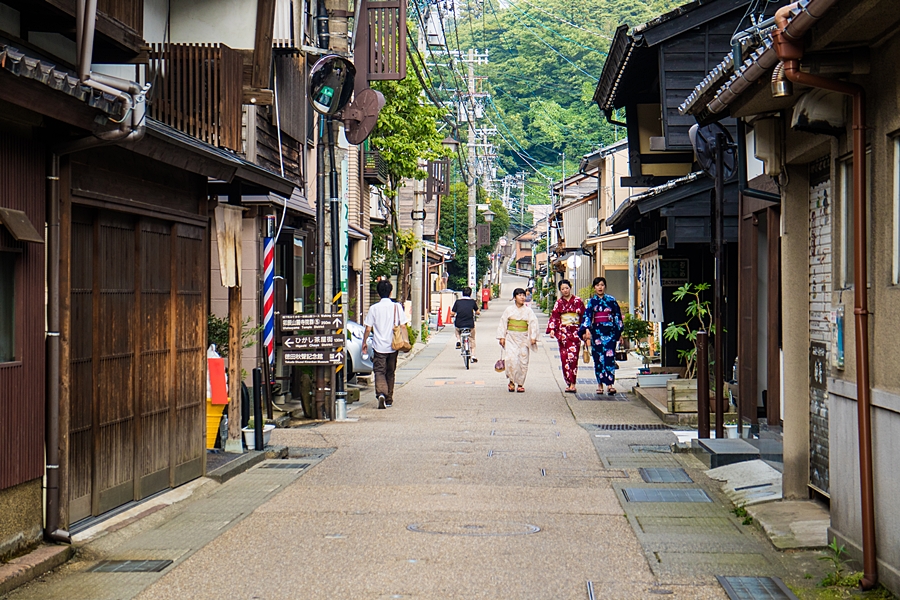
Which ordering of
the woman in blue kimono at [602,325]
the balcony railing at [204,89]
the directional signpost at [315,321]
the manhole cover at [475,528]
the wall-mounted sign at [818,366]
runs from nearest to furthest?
the manhole cover at [475,528] → the wall-mounted sign at [818,366] → the balcony railing at [204,89] → the directional signpost at [315,321] → the woman in blue kimono at [602,325]

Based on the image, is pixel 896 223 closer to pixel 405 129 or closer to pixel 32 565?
pixel 32 565

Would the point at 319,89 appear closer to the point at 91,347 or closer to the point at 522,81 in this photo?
the point at 91,347

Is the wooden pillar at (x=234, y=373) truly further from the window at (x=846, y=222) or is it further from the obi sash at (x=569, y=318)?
the obi sash at (x=569, y=318)

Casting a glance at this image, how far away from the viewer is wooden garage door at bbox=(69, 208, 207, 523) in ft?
25.9

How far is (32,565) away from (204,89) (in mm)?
6384

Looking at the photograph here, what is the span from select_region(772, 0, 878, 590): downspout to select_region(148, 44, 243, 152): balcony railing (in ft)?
22.1

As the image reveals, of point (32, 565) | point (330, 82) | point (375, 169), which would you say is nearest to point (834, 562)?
point (32, 565)

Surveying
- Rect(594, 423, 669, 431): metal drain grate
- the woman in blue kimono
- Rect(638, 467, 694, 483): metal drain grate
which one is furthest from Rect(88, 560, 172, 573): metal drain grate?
the woman in blue kimono

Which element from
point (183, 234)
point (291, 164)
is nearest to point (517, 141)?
point (291, 164)

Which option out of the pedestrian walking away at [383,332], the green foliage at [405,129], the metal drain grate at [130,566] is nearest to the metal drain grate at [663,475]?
the metal drain grate at [130,566]

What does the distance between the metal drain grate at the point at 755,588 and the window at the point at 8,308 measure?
4788mm

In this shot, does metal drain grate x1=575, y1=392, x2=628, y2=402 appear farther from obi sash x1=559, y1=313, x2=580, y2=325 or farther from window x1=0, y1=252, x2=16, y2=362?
window x1=0, y1=252, x2=16, y2=362

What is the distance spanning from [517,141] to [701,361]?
64644 mm

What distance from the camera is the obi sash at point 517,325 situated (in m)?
20.8
